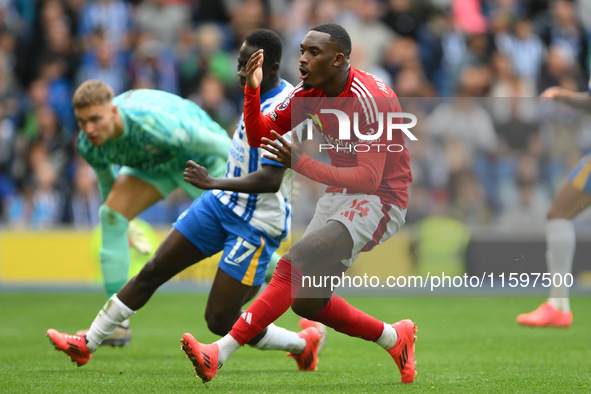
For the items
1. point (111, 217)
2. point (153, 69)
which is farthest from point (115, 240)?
point (153, 69)

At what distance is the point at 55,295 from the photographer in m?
12.9

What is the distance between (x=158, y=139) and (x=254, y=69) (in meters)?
2.33

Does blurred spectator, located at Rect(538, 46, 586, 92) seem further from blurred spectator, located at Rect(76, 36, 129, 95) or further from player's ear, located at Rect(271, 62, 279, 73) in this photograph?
player's ear, located at Rect(271, 62, 279, 73)

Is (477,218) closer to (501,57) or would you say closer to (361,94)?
(361,94)

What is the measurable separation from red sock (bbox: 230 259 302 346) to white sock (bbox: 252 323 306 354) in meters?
0.85

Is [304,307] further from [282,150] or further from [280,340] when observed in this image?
[282,150]

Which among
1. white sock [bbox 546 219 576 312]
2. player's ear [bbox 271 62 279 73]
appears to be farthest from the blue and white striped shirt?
white sock [bbox 546 219 576 312]

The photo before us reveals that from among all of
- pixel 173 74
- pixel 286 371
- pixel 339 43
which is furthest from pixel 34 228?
pixel 339 43

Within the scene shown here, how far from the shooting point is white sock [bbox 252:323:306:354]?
6.18 m

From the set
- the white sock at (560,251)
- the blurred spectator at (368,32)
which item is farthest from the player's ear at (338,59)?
the blurred spectator at (368,32)

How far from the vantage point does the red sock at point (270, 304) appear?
5281mm

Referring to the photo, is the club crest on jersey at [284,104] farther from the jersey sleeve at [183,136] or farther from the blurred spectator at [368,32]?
the blurred spectator at [368,32]

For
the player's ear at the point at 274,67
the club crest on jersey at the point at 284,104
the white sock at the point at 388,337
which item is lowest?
the white sock at the point at 388,337

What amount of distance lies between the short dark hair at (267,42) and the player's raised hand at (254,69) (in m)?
0.90
